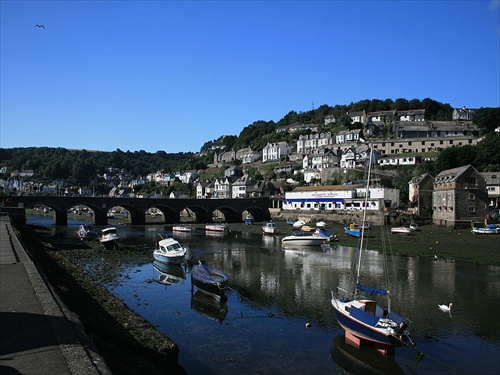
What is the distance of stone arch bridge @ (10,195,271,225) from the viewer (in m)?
62.6

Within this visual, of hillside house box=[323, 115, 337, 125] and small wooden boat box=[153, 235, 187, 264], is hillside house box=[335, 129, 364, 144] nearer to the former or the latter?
hillside house box=[323, 115, 337, 125]

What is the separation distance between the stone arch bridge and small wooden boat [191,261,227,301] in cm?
4487

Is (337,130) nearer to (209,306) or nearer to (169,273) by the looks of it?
(169,273)

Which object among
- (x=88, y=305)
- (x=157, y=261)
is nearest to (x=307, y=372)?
(x=88, y=305)

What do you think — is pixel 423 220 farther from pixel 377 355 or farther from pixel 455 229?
pixel 377 355

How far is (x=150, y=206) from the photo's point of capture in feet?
234

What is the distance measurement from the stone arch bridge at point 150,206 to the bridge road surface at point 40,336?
1985 inches

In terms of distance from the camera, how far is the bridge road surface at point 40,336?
7.34m

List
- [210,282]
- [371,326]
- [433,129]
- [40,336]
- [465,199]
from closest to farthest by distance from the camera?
[40,336], [371,326], [210,282], [465,199], [433,129]

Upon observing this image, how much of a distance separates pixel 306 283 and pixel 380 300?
5.00m

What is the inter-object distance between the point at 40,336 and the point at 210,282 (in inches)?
466

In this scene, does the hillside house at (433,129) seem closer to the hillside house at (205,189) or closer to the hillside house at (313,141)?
the hillside house at (313,141)

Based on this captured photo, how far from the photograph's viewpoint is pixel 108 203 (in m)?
66.1

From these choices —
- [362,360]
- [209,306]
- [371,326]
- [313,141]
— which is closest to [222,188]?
[313,141]
